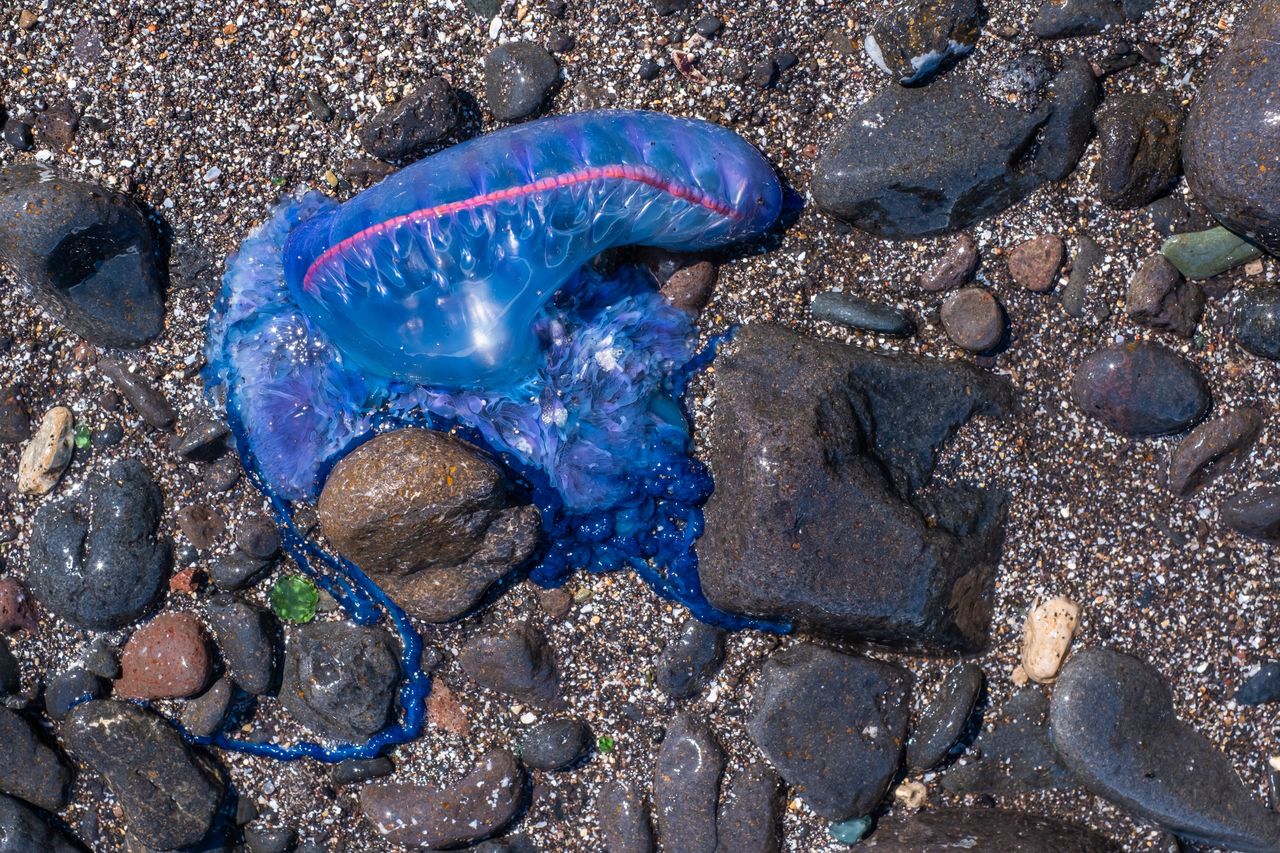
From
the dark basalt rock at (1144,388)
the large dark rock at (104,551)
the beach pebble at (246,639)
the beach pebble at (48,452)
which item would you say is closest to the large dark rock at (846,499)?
the dark basalt rock at (1144,388)

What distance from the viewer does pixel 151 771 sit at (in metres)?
3.40

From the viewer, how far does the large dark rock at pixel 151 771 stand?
11.2ft

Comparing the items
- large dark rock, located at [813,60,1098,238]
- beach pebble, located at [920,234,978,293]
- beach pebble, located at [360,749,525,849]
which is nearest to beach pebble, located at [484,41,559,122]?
large dark rock, located at [813,60,1098,238]

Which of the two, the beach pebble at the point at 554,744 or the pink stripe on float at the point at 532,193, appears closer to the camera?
the pink stripe on float at the point at 532,193

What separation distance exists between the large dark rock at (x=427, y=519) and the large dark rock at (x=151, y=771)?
3.09ft

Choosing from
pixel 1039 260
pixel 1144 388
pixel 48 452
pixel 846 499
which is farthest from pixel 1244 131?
pixel 48 452

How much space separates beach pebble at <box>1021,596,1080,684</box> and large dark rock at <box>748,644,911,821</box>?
457mm

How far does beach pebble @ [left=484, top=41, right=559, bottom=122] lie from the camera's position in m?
3.36

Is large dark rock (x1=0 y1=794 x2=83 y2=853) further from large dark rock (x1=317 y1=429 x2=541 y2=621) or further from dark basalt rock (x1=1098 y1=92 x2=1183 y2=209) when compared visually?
dark basalt rock (x1=1098 y1=92 x2=1183 y2=209)

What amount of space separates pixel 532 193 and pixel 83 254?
153cm

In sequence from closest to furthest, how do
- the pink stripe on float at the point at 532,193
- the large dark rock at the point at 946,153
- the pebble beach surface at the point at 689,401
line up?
the pink stripe on float at the point at 532,193
the large dark rock at the point at 946,153
the pebble beach surface at the point at 689,401

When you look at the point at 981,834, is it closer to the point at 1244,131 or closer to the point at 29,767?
the point at 1244,131

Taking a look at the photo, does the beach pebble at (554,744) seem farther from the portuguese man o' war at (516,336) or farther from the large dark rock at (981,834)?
the large dark rock at (981,834)

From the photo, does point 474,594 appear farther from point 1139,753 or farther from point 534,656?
point 1139,753
